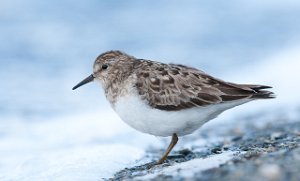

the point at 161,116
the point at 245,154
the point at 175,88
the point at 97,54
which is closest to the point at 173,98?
the point at 175,88

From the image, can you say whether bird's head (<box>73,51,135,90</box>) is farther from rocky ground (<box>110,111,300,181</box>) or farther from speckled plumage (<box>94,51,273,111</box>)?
rocky ground (<box>110,111,300,181</box>)

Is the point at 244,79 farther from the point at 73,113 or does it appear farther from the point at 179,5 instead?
the point at 179,5

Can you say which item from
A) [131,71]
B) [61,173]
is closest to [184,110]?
[131,71]

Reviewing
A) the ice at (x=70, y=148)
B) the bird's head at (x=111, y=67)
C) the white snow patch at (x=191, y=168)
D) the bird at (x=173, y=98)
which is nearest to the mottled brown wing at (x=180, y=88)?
the bird at (x=173, y=98)

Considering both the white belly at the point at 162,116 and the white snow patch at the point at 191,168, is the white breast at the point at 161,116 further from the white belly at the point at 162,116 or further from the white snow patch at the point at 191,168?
the white snow patch at the point at 191,168

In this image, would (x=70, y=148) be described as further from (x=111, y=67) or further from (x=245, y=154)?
(x=245, y=154)

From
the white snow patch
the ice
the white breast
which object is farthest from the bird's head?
the white snow patch
